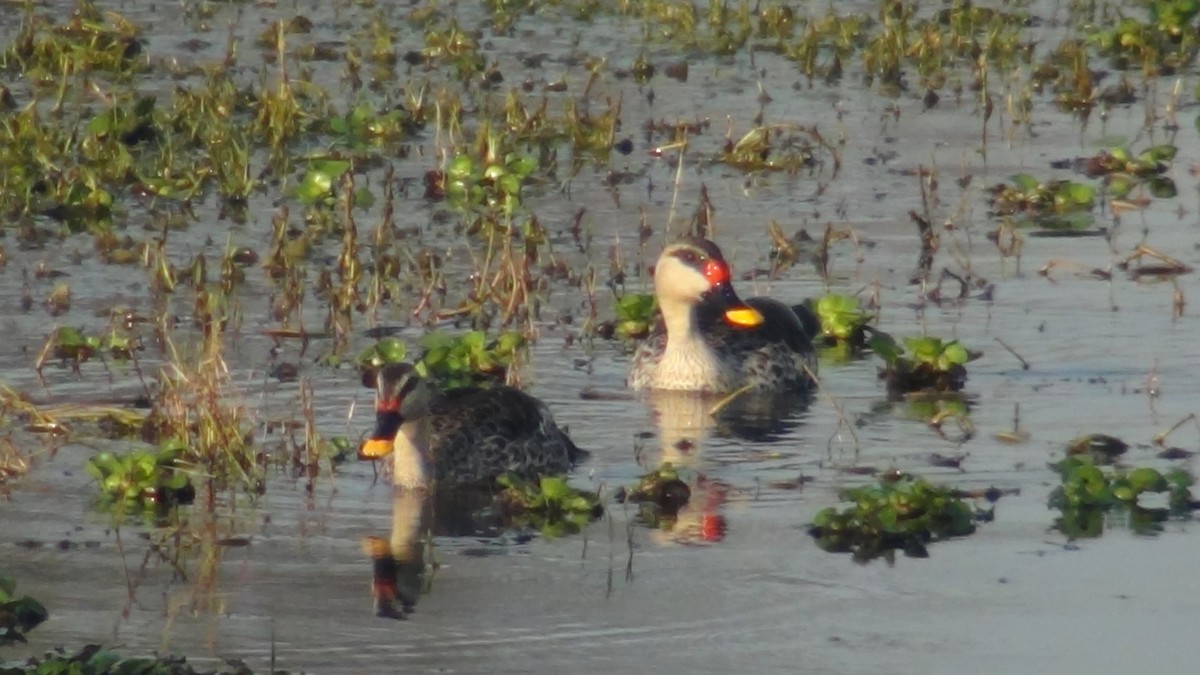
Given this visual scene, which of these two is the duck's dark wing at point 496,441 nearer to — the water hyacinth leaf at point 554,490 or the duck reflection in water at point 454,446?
the duck reflection in water at point 454,446

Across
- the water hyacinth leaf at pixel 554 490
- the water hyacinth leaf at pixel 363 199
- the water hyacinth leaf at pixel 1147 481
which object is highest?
the water hyacinth leaf at pixel 363 199

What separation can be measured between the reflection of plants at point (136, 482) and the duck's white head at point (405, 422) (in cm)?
71

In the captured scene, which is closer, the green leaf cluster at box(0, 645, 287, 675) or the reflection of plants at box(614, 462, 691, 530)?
the green leaf cluster at box(0, 645, 287, 675)

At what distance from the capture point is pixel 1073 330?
13.3 meters

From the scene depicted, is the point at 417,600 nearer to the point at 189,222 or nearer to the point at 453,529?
the point at 453,529

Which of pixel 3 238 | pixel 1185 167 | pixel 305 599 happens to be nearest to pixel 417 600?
pixel 305 599

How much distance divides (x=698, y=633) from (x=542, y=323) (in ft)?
16.2

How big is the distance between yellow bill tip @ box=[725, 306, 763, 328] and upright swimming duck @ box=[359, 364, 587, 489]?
1733 millimetres

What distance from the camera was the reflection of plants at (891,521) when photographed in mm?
9711

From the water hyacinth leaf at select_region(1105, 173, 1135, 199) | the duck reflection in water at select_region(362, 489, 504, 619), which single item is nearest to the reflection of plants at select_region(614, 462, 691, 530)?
the duck reflection in water at select_region(362, 489, 504, 619)

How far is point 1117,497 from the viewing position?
397 inches

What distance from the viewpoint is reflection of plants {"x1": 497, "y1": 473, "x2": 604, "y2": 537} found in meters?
10.0

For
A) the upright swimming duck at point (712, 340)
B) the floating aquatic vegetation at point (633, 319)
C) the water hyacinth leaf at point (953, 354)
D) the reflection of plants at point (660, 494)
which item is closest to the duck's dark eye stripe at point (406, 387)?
the reflection of plants at point (660, 494)

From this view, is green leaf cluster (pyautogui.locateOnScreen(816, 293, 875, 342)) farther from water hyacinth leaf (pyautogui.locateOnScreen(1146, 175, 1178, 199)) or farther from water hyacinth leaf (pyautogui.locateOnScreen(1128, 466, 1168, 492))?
water hyacinth leaf (pyautogui.locateOnScreen(1146, 175, 1178, 199))
